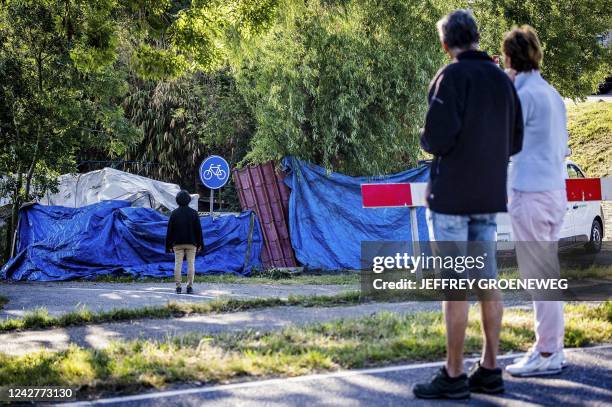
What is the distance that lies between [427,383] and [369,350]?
1.06m

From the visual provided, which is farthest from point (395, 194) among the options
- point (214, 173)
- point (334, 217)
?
point (214, 173)

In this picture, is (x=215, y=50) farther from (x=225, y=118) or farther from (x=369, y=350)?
(x=225, y=118)

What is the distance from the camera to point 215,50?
45.8ft

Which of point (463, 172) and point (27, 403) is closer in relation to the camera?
point (463, 172)

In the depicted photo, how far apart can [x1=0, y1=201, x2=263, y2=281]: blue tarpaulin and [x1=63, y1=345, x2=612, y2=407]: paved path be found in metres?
13.1

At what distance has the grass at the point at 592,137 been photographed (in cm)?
2950

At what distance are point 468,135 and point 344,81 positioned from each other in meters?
14.8

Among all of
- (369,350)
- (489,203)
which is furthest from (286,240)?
(489,203)

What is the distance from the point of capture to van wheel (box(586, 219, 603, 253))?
1612cm

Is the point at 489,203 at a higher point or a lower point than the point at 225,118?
lower

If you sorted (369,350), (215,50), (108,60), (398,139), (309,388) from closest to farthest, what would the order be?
(309,388)
(369,350)
(108,60)
(215,50)
(398,139)

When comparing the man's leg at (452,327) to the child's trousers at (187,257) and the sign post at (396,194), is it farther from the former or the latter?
the child's trousers at (187,257)

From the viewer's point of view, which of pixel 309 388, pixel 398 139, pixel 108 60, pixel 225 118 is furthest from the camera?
pixel 225 118

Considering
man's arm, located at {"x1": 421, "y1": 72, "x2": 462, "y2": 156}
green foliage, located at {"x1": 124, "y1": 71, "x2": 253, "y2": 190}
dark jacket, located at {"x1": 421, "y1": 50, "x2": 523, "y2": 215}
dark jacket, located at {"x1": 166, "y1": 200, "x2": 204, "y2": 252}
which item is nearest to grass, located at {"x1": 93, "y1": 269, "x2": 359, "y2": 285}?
dark jacket, located at {"x1": 166, "y1": 200, "x2": 204, "y2": 252}
